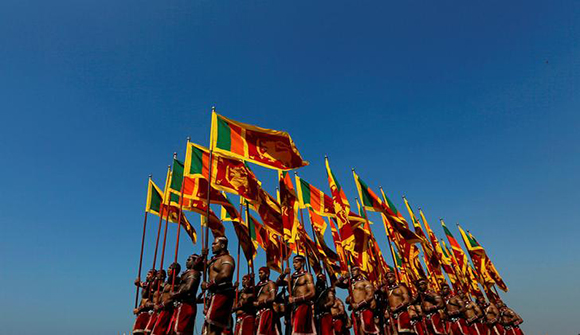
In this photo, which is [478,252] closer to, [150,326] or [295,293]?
[295,293]

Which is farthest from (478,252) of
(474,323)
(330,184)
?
(330,184)

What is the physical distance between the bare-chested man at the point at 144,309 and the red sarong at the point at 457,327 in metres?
15.6

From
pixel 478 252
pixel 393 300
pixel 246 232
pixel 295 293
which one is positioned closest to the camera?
pixel 295 293

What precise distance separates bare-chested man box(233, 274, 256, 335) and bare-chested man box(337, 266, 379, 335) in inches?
154

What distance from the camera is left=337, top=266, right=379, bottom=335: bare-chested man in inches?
530

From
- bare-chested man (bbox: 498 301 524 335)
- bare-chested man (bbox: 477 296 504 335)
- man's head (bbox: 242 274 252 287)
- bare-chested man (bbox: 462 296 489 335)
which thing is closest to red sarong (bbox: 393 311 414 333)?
man's head (bbox: 242 274 252 287)

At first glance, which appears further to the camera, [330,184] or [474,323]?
[474,323]

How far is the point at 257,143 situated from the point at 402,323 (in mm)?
9159

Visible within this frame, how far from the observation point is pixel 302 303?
1212cm

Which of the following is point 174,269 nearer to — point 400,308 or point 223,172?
point 223,172

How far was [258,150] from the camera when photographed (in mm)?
13023

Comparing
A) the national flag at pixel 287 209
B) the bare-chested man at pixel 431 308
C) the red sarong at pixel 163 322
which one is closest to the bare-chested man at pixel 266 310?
the national flag at pixel 287 209

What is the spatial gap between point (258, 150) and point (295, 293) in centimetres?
513

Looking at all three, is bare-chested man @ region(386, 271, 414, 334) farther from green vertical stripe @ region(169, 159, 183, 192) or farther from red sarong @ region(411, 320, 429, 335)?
green vertical stripe @ region(169, 159, 183, 192)
